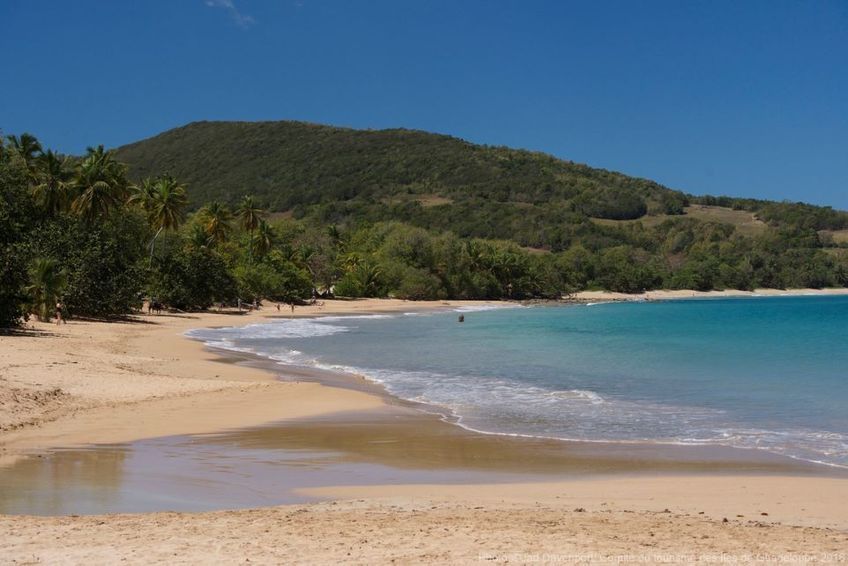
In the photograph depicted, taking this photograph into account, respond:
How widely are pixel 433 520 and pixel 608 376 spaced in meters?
18.0

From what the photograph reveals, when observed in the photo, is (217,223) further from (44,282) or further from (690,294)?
(690,294)

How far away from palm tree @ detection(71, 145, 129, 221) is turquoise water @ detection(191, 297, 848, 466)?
12.6 m

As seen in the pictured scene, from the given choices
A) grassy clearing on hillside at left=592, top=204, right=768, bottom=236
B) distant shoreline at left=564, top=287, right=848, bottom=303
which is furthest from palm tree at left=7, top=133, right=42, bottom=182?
grassy clearing on hillside at left=592, top=204, right=768, bottom=236

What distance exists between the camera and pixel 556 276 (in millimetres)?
118062

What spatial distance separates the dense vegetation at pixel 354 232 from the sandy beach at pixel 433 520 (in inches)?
662

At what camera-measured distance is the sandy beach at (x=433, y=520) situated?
21.9 ft

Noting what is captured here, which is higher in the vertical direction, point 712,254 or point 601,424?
point 712,254

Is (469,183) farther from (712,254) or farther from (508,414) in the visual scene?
(508,414)

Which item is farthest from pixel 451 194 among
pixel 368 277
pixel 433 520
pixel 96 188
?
pixel 433 520

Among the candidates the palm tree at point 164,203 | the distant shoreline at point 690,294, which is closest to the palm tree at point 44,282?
the palm tree at point 164,203

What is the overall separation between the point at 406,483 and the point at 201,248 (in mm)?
54323

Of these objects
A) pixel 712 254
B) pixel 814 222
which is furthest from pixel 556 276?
pixel 814 222

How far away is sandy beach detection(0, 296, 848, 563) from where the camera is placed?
21.9 ft

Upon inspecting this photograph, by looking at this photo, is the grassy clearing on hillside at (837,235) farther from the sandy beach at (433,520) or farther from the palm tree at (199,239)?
the sandy beach at (433,520)
